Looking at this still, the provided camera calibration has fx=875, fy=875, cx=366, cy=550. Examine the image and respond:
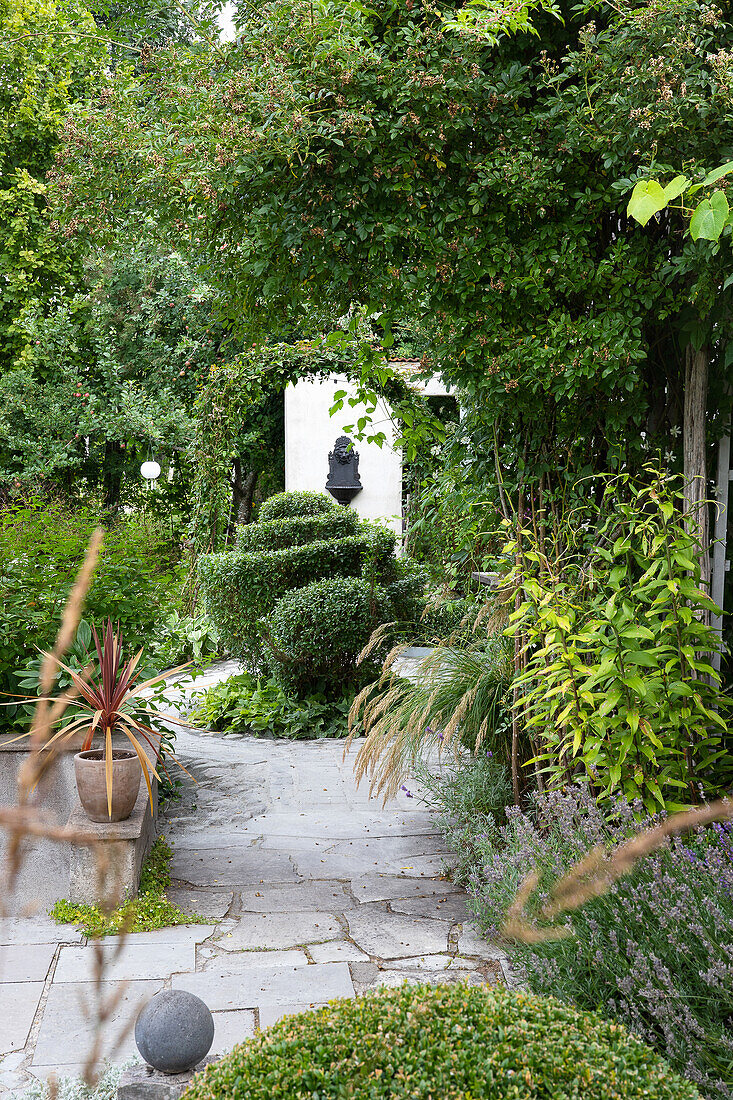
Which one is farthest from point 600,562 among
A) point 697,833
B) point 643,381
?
point 697,833

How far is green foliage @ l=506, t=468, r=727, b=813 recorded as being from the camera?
2.67 m

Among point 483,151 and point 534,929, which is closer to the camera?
point 534,929

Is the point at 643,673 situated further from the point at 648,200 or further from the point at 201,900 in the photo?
the point at 201,900

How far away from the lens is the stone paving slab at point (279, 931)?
3.18 m

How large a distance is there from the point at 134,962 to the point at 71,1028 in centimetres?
43

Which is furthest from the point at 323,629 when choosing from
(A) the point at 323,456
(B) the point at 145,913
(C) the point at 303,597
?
(A) the point at 323,456

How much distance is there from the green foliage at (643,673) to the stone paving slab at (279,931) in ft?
3.65

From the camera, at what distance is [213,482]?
8.73 meters

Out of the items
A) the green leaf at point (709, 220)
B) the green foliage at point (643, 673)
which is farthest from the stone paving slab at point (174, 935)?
the green leaf at point (709, 220)

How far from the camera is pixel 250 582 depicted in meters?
7.26

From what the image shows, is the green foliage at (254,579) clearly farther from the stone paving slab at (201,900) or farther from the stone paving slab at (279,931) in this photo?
the stone paving slab at (279,931)

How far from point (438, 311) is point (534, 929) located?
2.25 metres

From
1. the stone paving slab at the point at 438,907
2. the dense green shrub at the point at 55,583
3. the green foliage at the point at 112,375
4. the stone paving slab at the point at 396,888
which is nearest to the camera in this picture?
the stone paving slab at the point at 438,907

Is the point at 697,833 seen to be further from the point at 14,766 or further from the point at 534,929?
the point at 14,766
